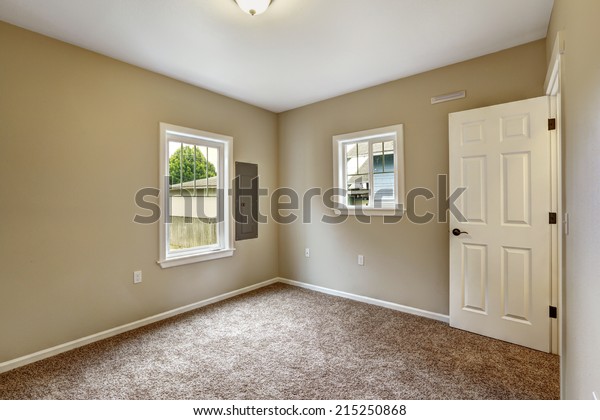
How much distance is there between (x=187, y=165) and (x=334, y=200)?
6.16ft

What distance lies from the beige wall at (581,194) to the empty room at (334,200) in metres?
0.02

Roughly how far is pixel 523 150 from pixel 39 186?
3953 millimetres

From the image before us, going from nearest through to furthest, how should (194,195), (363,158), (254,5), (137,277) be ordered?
(254,5), (137,277), (194,195), (363,158)

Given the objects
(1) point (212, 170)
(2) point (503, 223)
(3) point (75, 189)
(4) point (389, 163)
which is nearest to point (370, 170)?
(4) point (389, 163)

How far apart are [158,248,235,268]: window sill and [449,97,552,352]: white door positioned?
2.59 meters

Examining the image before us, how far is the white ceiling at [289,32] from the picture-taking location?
6.57 ft

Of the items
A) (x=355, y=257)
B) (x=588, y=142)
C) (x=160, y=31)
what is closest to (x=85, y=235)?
(x=160, y=31)

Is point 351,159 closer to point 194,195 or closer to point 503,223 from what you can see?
point 503,223

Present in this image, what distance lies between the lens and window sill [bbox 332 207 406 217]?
10.5 feet

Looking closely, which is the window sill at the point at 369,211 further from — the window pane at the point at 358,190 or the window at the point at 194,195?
the window at the point at 194,195

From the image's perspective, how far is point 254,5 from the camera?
1.90 m

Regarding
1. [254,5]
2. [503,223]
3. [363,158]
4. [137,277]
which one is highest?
[254,5]

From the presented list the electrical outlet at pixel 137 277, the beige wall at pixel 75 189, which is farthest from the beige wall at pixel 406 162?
the electrical outlet at pixel 137 277

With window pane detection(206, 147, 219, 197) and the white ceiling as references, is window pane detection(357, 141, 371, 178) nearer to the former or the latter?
the white ceiling
